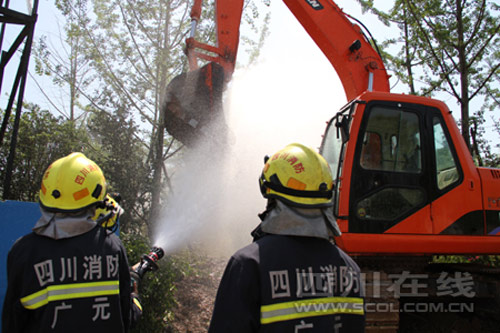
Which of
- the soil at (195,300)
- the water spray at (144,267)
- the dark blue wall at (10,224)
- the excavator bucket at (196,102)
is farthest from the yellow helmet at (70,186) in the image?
the soil at (195,300)

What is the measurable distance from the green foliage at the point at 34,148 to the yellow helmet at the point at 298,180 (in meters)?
6.57

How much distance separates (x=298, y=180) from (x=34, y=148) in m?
7.03

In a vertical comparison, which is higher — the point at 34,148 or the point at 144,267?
the point at 34,148

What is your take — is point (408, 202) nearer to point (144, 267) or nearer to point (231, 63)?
point (144, 267)

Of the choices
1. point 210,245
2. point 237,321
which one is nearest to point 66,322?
point 237,321

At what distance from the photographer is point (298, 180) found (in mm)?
1705

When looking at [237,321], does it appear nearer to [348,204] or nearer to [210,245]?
[348,204]

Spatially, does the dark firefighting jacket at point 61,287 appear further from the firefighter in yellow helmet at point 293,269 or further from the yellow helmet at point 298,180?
the yellow helmet at point 298,180

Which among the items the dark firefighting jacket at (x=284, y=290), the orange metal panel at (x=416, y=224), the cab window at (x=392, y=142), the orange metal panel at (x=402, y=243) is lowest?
the orange metal panel at (x=402, y=243)

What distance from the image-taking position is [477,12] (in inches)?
429

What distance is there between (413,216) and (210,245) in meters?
7.31

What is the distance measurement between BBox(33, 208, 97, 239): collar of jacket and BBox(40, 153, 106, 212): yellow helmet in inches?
1.8

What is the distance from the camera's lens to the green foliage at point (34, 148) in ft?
22.2

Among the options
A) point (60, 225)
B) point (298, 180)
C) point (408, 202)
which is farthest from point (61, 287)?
point (408, 202)
